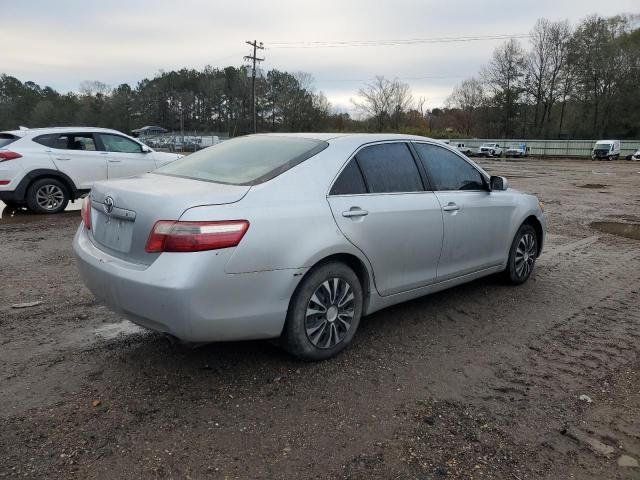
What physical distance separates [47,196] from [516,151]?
56.3 meters

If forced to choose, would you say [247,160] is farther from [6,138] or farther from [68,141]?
[6,138]

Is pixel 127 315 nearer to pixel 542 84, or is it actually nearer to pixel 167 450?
pixel 167 450

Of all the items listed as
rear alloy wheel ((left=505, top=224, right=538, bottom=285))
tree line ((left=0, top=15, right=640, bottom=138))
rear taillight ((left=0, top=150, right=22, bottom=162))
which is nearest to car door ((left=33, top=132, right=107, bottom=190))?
rear taillight ((left=0, top=150, right=22, bottom=162))

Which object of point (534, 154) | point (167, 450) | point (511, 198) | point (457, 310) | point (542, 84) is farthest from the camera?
point (542, 84)

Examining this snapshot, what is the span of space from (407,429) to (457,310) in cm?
212

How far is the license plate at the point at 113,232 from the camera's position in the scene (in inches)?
123

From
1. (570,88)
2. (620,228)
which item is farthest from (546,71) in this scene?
(620,228)

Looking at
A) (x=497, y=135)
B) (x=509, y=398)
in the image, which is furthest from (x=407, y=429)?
(x=497, y=135)

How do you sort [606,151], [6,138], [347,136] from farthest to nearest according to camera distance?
[606,151]
[6,138]
[347,136]

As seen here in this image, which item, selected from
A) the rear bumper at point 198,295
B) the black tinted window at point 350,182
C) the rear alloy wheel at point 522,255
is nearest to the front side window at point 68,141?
the rear bumper at point 198,295

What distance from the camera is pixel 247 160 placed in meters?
3.79

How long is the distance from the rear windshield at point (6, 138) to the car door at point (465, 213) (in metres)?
8.36

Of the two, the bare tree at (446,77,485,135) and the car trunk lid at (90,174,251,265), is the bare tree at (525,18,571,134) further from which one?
the car trunk lid at (90,174,251,265)

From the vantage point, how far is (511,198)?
519 cm
